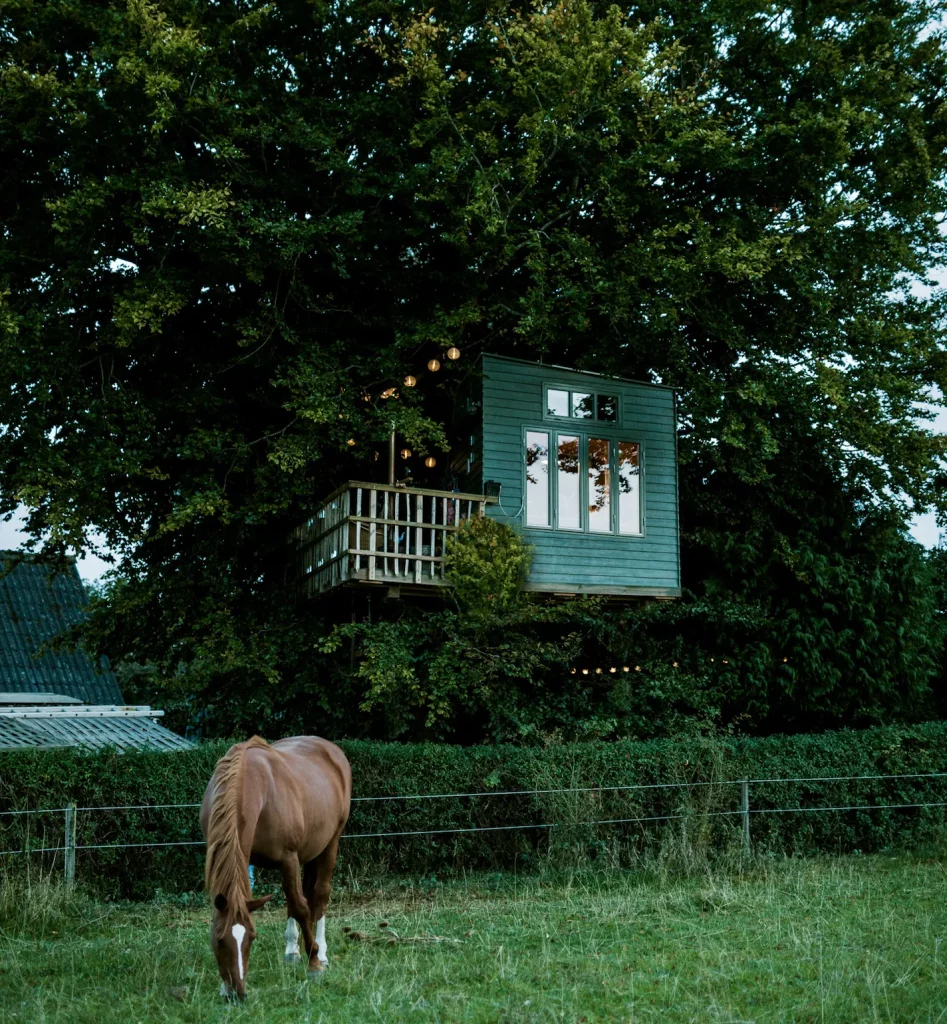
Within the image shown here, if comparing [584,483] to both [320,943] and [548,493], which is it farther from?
[320,943]

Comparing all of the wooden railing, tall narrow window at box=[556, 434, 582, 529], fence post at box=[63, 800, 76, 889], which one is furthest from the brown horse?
tall narrow window at box=[556, 434, 582, 529]

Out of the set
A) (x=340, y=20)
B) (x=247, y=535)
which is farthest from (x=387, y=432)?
(x=340, y=20)

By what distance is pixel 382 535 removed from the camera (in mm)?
16156

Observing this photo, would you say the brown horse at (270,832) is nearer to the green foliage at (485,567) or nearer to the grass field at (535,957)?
the grass field at (535,957)

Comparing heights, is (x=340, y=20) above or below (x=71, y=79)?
above

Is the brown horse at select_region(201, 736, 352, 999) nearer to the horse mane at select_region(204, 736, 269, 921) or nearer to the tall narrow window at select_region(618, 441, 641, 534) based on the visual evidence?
the horse mane at select_region(204, 736, 269, 921)

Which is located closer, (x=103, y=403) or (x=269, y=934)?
(x=269, y=934)

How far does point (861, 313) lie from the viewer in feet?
59.7

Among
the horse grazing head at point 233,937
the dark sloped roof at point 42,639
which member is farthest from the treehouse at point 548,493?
the horse grazing head at point 233,937

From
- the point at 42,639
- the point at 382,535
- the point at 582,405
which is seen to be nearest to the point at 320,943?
the point at 382,535

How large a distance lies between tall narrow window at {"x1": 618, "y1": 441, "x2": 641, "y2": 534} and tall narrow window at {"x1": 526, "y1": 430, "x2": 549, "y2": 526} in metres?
1.31

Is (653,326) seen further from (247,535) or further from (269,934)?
(269,934)

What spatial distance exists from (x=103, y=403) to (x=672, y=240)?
29.6 ft

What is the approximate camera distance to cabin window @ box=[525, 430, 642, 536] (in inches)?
675
